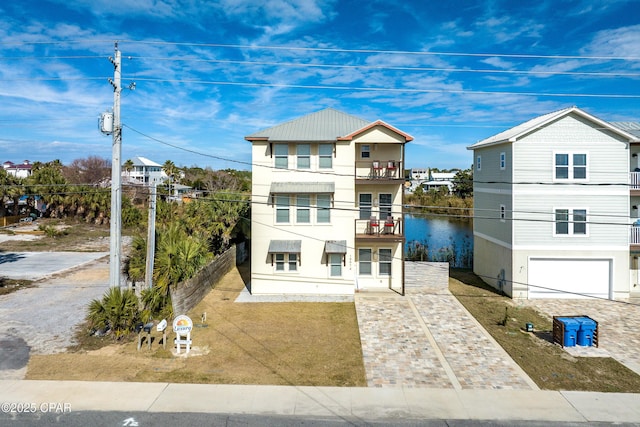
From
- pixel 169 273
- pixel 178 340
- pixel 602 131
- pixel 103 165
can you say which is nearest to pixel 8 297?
pixel 169 273

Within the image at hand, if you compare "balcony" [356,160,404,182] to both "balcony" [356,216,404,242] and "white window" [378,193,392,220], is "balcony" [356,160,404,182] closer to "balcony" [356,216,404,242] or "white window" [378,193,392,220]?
"white window" [378,193,392,220]

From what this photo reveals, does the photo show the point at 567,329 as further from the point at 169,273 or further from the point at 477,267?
the point at 169,273

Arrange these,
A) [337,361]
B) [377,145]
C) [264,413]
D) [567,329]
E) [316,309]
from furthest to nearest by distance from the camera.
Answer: [377,145], [316,309], [567,329], [337,361], [264,413]

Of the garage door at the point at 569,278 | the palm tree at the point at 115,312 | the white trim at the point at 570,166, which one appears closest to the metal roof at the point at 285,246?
the palm tree at the point at 115,312

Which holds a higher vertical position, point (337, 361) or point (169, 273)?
point (169, 273)

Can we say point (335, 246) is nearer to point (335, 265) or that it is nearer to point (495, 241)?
point (335, 265)

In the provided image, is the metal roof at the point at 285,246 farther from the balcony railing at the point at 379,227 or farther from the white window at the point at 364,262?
the white window at the point at 364,262

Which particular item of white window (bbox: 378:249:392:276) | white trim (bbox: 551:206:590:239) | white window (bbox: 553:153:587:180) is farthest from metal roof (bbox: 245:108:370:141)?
white trim (bbox: 551:206:590:239)
